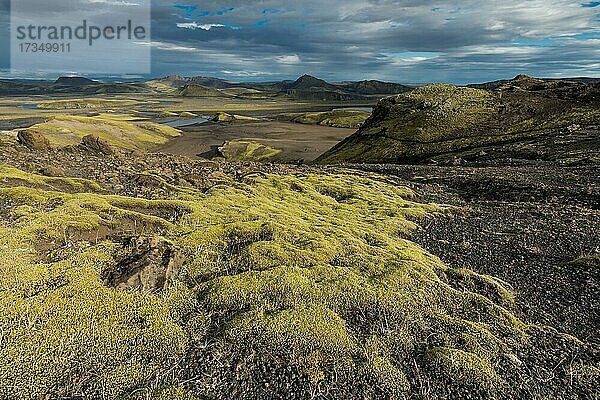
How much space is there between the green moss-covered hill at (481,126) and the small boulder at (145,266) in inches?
1612

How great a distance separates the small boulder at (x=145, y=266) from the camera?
477 inches

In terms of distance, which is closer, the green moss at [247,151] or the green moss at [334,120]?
the green moss at [247,151]

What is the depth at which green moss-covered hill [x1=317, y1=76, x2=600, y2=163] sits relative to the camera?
49.2 m

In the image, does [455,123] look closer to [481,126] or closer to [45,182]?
[481,126]

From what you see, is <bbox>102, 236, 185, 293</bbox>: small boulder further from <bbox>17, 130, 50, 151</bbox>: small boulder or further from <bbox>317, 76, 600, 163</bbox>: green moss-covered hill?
<bbox>317, 76, 600, 163</bbox>: green moss-covered hill

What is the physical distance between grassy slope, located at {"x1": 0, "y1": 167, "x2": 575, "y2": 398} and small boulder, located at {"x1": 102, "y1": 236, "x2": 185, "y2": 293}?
38 cm

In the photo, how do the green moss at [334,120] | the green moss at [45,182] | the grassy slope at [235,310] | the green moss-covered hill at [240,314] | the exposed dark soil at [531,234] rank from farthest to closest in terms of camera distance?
the green moss at [334,120] → the green moss at [45,182] → the exposed dark soil at [531,234] → the grassy slope at [235,310] → the green moss-covered hill at [240,314]

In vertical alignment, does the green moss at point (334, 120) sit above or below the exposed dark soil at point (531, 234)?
above

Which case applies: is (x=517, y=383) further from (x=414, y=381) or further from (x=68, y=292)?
(x=68, y=292)

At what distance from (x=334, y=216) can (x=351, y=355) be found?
11.8 meters

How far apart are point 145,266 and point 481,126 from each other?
6842cm

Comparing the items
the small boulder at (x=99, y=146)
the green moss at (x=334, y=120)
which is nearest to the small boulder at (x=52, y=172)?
the small boulder at (x=99, y=146)

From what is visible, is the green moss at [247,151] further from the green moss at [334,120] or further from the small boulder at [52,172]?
the green moss at [334,120]

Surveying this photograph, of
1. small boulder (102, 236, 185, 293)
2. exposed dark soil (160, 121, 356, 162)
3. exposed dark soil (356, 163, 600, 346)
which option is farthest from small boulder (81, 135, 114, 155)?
exposed dark soil (160, 121, 356, 162)
